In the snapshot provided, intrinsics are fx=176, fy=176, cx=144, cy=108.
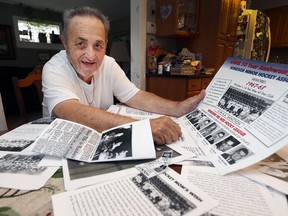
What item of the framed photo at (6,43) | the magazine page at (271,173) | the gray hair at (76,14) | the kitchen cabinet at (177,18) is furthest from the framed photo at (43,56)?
the magazine page at (271,173)

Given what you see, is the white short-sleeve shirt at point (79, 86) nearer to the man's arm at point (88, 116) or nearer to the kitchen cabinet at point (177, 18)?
the man's arm at point (88, 116)

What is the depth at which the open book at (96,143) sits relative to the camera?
1.36ft

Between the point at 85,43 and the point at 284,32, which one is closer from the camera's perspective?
the point at 85,43

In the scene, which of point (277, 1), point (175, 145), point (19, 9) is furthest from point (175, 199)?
point (19, 9)

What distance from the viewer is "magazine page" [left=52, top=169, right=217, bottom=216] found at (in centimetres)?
27

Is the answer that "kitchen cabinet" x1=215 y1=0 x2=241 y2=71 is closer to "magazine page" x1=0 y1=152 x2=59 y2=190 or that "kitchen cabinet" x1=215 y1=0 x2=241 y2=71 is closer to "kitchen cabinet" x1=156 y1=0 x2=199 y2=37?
"kitchen cabinet" x1=156 y1=0 x2=199 y2=37

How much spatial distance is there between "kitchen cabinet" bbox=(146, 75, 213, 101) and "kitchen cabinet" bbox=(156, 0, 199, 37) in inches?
22.6

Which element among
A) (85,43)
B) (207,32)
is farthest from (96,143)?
(207,32)

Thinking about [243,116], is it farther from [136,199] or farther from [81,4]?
[81,4]

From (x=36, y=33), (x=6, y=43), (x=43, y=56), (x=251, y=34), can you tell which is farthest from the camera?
(x=43, y=56)

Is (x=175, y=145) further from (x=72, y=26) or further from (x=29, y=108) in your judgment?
(x=29, y=108)

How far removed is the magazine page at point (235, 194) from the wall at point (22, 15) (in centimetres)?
545

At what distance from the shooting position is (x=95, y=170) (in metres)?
0.38

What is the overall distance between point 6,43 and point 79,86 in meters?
4.75
